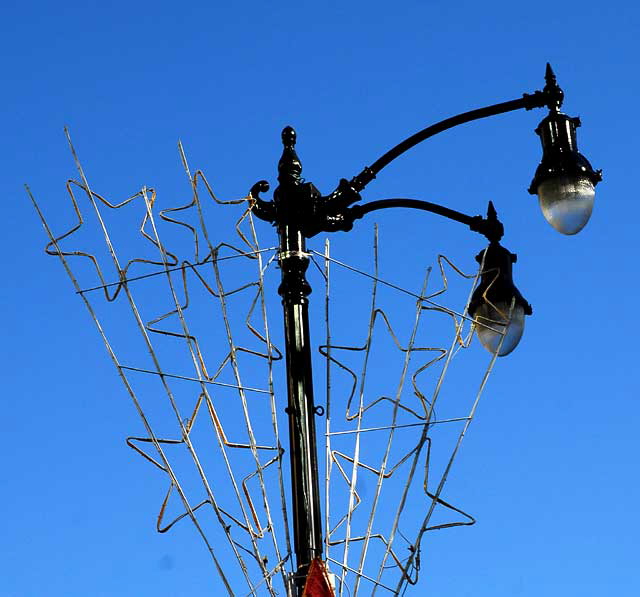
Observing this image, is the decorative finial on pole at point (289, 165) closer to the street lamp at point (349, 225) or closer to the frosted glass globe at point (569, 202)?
the street lamp at point (349, 225)

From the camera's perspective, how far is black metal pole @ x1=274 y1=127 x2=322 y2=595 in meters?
5.24

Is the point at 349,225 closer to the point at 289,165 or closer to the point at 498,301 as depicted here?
the point at 289,165

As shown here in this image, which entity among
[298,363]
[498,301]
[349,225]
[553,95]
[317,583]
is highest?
[553,95]

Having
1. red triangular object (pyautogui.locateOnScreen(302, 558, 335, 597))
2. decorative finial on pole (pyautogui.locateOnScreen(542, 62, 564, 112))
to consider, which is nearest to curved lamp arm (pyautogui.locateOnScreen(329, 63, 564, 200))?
decorative finial on pole (pyautogui.locateOnScreen(542, 62, 564, 112))

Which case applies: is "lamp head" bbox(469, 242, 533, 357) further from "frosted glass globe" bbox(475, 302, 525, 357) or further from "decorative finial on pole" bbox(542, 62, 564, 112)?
"decorative finial on pole" bbox(542, 62, 564, 112)

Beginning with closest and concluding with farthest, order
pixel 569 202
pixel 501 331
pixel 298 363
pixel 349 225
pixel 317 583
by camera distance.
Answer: pixel 317 583
pixel 298 363
pixel 349 225
pixel 569 202
pixel 501 331

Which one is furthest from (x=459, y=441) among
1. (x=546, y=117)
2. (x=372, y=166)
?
(x=546, y=117)


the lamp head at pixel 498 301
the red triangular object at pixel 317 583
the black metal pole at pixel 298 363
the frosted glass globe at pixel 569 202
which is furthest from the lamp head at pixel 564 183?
the red triangular object at pixel 317 583

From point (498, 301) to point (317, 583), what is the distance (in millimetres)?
1957

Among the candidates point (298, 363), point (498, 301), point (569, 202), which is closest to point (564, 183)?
point (569, 202)

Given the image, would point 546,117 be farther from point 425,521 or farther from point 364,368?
point 425,521

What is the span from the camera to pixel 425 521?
16.8ft

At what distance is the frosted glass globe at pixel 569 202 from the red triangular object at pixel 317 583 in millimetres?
1888

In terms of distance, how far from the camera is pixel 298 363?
5.46 metres
